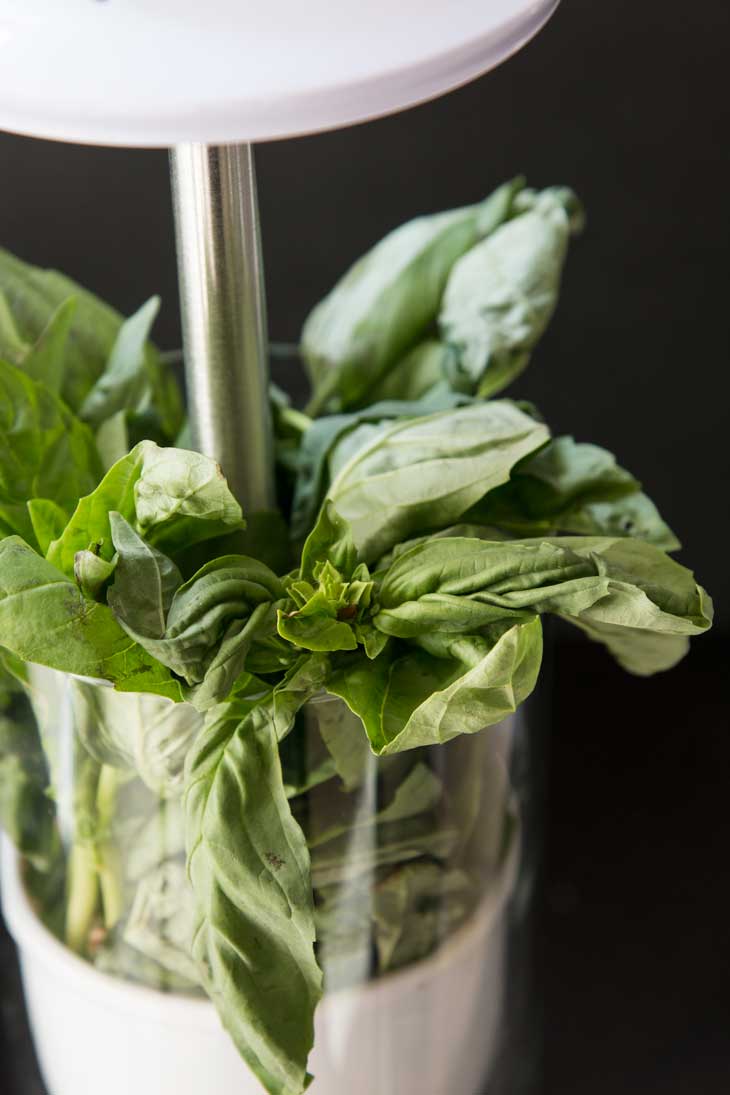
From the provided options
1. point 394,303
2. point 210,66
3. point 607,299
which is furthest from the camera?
point 607,299

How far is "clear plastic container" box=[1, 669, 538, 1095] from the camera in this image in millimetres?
353

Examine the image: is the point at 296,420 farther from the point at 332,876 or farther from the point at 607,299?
the point at 607,299

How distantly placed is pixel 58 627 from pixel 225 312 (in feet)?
0.34

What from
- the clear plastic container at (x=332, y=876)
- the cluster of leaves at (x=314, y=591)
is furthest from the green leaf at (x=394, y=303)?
the clear plastic container at (x=332, y=876)

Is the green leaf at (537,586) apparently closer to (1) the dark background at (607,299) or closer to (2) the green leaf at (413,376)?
(2) the green leaf at (413,376)

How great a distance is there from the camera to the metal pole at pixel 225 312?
333 mm

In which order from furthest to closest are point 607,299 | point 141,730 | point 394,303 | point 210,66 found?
point 607,299, point 394,303, point 141,730, point 210,66

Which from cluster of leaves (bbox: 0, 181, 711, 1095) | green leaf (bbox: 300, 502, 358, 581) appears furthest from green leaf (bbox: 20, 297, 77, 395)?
green leaf (bbox: 300, 502, 358, 581)

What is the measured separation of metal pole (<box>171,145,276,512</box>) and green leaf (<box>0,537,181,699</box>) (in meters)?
0.08

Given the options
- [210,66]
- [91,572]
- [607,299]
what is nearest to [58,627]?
[91,572]

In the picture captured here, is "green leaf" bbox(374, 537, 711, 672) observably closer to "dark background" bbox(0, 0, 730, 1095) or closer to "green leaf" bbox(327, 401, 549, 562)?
"green leaf" bbox(327, 401, 549, 562)

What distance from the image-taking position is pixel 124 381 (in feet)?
1.32

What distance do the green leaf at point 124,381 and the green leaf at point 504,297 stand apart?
0.09 metres

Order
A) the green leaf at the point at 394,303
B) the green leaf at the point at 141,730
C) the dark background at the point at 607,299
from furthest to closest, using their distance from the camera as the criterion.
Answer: the dark background at the point at 607,299 → the green leaf at the point at 394,303 → the green leaf at the point at 141,730
